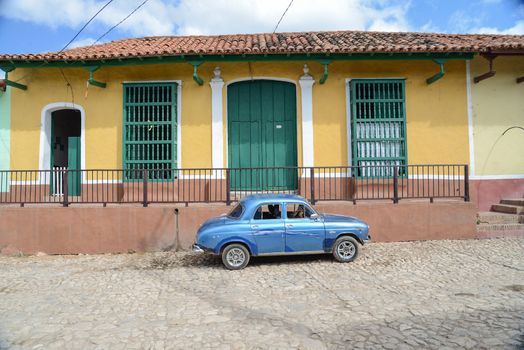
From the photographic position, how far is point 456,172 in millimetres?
9508

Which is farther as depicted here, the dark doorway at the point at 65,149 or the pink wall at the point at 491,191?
the pink wall at the point at 491,191

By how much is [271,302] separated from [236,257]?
178 cm

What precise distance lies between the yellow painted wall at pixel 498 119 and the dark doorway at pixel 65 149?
34.2 ft

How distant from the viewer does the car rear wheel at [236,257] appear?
654 cm

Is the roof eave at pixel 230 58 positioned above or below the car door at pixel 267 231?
above

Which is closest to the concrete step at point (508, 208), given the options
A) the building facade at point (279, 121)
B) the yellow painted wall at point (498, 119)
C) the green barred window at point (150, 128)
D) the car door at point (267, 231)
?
the building facade at point (279, 121)

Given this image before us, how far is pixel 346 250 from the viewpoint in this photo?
6.86 meters

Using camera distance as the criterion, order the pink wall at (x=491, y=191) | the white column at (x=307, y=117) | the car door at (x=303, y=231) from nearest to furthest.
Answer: the car door at (x=303, y=231) < the white column at (x=307, y=117) < the pink wall at (x=491, y=191)

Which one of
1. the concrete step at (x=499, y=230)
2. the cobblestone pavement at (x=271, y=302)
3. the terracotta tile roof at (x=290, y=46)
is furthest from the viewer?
the terracotta tile roof at (x=290, y=46)

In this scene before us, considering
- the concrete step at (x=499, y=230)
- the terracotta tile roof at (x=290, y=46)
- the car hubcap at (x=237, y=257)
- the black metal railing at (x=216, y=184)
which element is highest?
the terracotta tile roof at (x=290, y=46)

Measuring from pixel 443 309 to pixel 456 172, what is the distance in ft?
19.7

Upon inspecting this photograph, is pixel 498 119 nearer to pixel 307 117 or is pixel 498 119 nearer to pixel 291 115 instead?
pixel 307 117

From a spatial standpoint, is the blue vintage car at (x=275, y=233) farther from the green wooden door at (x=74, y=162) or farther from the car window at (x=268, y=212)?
the green wooden door at (x=74, y=162)

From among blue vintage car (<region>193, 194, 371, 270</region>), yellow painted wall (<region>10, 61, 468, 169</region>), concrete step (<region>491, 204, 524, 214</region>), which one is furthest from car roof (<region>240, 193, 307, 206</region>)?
concrete step (<region>491, 204, 524, 214</region>)
